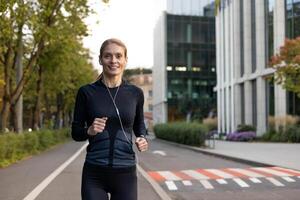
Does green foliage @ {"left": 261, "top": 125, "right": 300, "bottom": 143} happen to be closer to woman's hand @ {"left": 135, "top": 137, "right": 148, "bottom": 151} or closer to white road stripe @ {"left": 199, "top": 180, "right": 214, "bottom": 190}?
white road stripe @ {"left": 199, "top": 180, "right": 214, "bottom": 190}

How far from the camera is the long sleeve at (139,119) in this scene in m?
3.90

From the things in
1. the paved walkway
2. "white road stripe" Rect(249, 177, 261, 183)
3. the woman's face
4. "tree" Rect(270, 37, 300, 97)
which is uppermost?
"tree" Rect(270, 37, 300, 97)

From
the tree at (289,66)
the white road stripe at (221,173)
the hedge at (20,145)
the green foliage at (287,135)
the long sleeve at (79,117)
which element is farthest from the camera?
the green foliage at (287,135)

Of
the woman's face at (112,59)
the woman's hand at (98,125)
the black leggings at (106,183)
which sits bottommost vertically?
the black leggings at (106,183)

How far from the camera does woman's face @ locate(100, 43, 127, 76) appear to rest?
12.4 ft

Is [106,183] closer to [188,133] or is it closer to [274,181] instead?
[274,181]

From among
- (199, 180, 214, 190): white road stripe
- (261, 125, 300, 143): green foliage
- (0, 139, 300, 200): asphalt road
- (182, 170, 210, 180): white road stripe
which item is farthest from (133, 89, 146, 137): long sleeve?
(261, 125, 300, 143): green foliage

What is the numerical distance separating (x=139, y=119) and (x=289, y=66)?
29.3m

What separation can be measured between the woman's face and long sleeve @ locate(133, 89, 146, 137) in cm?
25

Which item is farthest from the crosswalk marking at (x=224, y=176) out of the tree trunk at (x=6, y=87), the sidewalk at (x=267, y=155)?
the tree trunk at (x=6, y=87)

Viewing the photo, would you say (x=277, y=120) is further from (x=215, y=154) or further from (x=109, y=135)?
(x=109, y=135)

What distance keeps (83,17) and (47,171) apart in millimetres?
12616

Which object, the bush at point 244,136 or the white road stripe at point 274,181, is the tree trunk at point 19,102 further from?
the bush at point 244,136

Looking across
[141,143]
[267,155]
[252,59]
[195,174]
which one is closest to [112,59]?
[141,143]
